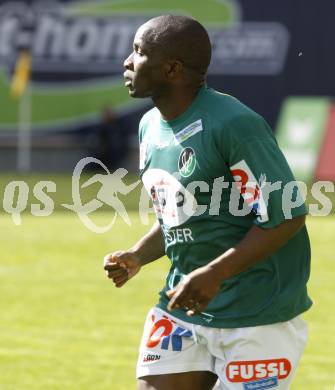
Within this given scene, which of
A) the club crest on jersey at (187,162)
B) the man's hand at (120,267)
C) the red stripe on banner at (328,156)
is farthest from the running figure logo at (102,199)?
the club crest on jersey at (187,162)

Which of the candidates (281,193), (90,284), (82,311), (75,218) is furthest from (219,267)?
(75,218)

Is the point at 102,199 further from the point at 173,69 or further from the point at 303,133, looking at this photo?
the point at 173,69

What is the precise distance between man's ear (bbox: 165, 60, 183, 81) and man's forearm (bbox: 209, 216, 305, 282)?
66 centimetres

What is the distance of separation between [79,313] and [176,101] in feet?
19.5

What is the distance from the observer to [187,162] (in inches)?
183

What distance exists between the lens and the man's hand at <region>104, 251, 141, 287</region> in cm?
508

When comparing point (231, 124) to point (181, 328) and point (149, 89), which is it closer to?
point (149, 89)

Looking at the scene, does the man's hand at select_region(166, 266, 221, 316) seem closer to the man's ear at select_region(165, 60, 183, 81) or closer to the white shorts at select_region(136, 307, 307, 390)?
the white shorts at select_region(136, 307, 307, 390)

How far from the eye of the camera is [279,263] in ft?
15.4

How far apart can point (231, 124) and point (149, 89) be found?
396 mm

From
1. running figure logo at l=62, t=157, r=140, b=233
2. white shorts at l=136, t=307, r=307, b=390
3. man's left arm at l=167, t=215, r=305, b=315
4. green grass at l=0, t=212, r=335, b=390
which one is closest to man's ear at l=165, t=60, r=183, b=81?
man's left arm at l=167, t=215, r=305, b=315

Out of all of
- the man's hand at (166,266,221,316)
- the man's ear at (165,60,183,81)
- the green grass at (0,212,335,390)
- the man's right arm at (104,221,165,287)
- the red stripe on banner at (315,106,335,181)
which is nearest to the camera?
the man's hand at (166,266,221,316)

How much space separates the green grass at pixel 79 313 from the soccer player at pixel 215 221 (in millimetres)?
3056

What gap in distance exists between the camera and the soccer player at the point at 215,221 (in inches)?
176
